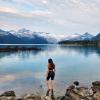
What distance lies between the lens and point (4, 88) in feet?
133

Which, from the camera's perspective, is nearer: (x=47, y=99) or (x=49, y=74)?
(x=47, y=99)

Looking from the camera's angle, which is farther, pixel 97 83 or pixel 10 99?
pixel 97 83

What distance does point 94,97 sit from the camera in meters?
25.8

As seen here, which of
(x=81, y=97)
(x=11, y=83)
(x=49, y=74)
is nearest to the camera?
(x=81, y=97)

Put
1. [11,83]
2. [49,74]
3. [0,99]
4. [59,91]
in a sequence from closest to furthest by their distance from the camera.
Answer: [0,99] < [49,74] < [59,91] < [11,83]

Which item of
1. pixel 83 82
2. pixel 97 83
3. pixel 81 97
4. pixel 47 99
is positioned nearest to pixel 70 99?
pixel 81 97

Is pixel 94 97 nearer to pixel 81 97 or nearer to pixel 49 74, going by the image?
pixel 81 97

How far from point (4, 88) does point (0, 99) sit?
15.6m

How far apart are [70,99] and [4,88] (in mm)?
15847

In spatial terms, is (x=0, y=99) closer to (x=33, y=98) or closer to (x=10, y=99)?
(x=10, y=99)

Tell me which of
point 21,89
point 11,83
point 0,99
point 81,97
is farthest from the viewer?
point 11,83

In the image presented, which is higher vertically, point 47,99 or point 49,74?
point 49,74

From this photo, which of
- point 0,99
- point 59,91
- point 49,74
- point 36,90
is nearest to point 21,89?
point 36,90

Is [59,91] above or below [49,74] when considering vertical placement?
below
